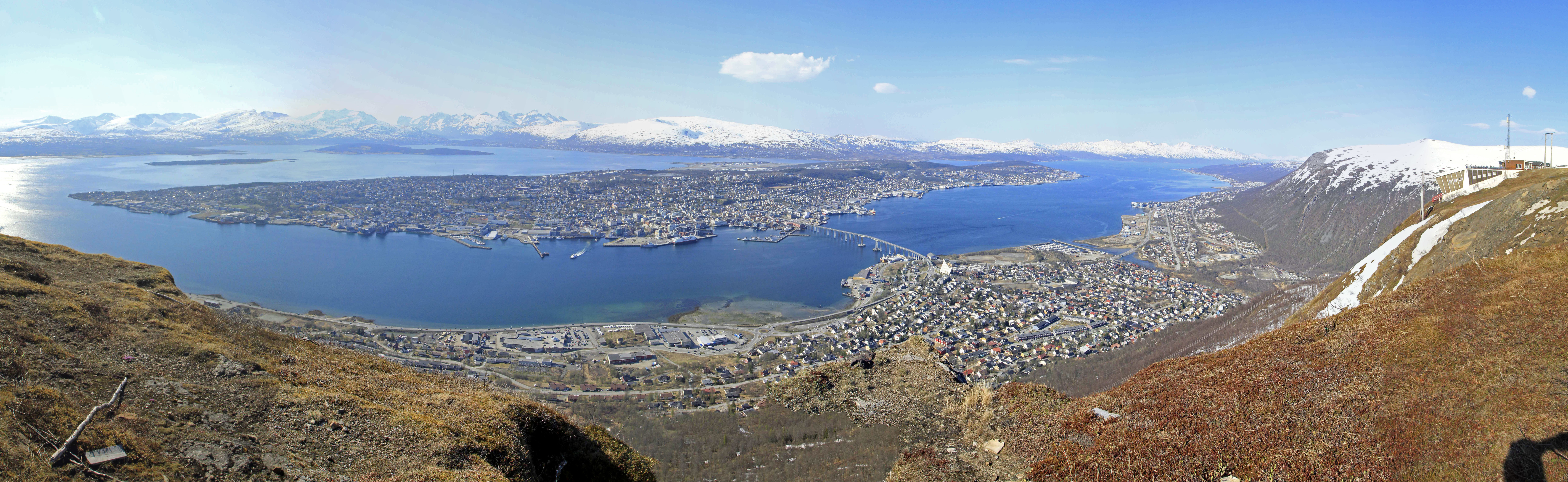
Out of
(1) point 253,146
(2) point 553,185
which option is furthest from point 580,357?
(1) point 253,146

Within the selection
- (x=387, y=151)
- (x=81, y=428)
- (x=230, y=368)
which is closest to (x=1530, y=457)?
(x=81, y=428)

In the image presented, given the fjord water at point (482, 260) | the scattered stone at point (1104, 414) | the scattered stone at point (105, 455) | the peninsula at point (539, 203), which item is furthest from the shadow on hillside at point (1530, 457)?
the peninsula at point (539, 203)

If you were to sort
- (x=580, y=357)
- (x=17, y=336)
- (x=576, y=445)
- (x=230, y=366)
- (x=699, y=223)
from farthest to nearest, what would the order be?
(x=699, y=223), (x=580, y=357), (x=576, y=445), (x=230, y=366), (x=17, y=336)

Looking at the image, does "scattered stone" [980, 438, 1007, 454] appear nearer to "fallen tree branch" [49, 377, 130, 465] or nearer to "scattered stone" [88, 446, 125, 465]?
"scattered stone" [88, 446, 125, 465]

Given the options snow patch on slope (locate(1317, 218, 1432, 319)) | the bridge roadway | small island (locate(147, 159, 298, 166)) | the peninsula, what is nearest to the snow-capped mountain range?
small island (locate(147, 159, 298, 166))

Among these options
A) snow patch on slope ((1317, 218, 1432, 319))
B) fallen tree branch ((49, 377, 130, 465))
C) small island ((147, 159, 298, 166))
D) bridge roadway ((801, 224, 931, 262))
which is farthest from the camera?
small island ((147, 159, 298, 166))

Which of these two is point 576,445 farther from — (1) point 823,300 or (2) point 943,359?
(1) point 823,300

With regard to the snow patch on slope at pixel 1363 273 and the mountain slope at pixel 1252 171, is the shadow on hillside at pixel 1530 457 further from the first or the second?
the mountain slope at pixel 1252 171
